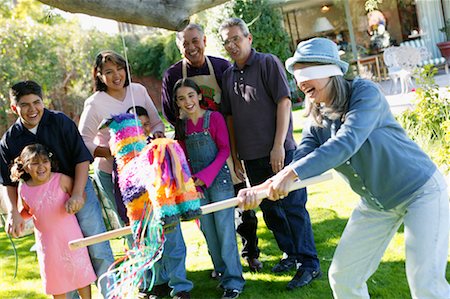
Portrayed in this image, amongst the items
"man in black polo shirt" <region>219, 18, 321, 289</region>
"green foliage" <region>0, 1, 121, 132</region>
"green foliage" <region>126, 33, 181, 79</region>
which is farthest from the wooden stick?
"green foliage" <region>126, 33, 181, 79</region>

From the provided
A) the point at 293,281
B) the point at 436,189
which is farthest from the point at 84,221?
the point at 436,189

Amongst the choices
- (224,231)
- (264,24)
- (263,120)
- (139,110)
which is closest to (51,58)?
(264,24)

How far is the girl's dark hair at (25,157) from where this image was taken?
3.44 metres

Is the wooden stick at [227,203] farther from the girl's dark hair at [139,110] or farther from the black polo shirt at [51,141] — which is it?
the girl's dark hair at [139,110]

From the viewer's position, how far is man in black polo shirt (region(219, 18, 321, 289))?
12.5 ft

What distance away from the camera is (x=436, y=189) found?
249 centimetres

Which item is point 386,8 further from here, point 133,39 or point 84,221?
point 84,221

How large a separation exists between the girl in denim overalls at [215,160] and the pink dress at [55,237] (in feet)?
2.84

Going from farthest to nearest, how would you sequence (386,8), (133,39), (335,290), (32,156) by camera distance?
(133,39) → (386,8) → (32,156) → (335,290)

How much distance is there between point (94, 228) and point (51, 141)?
61 cm

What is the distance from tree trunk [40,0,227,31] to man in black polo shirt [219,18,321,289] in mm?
839

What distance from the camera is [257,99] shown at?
3855mm

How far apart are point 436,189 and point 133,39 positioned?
2083 cm

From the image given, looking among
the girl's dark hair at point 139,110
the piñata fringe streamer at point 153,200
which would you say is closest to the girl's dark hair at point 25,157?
the girl's dark hair at point 139,110
